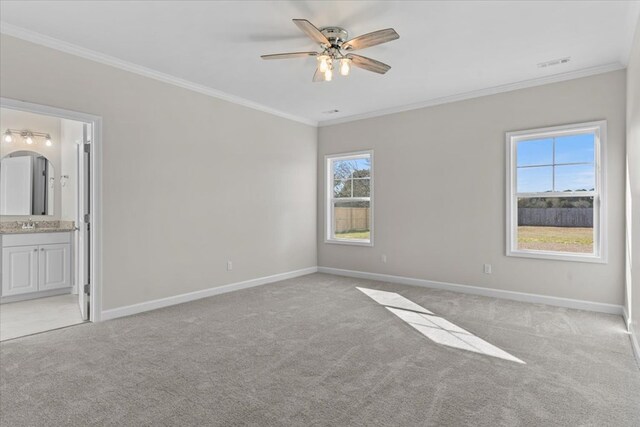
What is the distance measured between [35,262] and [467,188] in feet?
19.9

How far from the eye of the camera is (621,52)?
3.68 meters

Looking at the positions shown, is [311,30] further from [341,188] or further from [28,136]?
[28,136]

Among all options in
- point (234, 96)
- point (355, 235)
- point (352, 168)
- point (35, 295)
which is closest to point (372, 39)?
point (234, 96)

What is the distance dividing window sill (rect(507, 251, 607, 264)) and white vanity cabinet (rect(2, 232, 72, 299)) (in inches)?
245

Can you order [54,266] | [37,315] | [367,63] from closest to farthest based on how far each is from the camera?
1. [367,63]
2. [37,315]
3. [54,266]

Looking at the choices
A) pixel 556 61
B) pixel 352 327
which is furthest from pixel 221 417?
pixel 556 61

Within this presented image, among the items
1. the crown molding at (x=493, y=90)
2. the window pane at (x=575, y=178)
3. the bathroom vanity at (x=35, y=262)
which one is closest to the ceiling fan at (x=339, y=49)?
the crown molding at (x=493, y=90)

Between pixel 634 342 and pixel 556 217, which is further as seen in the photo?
pixel 556 217

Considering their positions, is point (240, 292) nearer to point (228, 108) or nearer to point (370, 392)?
point (228, 108)

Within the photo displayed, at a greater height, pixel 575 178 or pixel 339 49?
pixel 339 49

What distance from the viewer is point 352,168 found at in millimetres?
6480

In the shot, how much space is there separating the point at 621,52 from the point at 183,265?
5.52 metres

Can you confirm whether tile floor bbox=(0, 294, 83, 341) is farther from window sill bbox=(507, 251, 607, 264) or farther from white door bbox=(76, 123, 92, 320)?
window sill bbox=(507, 251, 607, 264)

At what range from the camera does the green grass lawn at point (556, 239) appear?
4305 mm
